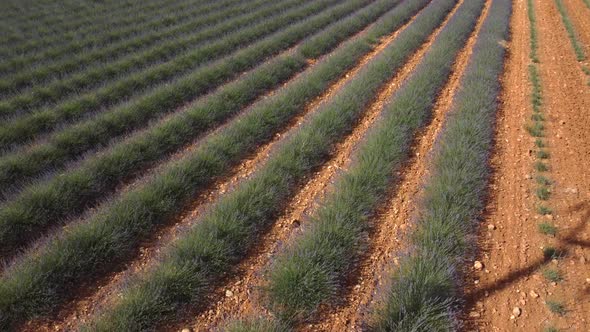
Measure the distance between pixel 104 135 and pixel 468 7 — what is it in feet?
53.4

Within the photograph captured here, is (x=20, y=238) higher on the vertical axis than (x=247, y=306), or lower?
higher

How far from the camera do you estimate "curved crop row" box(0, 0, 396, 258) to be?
4809 millimetres

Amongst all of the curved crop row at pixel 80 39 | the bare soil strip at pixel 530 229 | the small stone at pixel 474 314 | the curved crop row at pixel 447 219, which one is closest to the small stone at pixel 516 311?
the bare soil strip at pixel 530 229

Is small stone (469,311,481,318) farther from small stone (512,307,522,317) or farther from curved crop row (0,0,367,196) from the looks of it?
curved crop row (0,0,367,196)

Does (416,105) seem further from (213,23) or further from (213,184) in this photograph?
(213,23)

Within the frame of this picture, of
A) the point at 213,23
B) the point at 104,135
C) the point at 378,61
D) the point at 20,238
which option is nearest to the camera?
the point at 20,238

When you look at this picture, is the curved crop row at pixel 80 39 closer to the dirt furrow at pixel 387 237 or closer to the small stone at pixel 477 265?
the dirt furrow at pixel 387 237

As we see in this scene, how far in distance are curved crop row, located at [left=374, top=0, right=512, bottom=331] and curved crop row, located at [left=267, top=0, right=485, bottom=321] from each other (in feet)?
1.64

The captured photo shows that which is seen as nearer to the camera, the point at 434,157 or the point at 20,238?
the point at 20,238

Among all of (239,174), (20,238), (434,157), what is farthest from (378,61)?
(20,238)

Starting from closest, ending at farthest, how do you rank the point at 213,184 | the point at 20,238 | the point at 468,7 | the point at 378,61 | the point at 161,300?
the point at 161,300 < the point at 20,238 < the point at 213,184 < the point at 378,61 < the point at 468,7

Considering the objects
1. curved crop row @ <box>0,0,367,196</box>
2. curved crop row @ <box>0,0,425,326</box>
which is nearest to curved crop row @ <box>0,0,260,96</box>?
curved crop row @ <box>0,0,367,196</box>

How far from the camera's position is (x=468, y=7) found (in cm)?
1830

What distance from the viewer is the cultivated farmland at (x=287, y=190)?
3916mm
